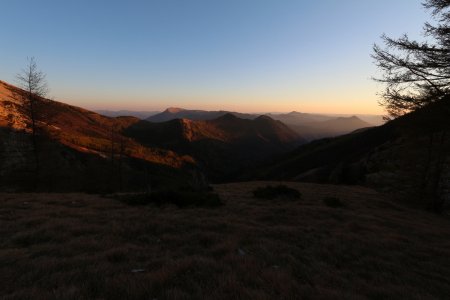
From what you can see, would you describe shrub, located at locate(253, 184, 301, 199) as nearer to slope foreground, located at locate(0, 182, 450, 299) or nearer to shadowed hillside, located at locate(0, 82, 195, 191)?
slope foreground, located at locate(0, 182, 450, 299)

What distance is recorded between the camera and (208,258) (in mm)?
6035

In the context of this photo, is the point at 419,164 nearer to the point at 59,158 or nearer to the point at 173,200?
the point at 173,200

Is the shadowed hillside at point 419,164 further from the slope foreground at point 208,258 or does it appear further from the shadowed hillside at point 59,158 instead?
the shadowed hillside at point 59,158

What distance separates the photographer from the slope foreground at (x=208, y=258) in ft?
14.1

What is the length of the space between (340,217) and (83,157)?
380 feet

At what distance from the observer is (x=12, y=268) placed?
4848mm

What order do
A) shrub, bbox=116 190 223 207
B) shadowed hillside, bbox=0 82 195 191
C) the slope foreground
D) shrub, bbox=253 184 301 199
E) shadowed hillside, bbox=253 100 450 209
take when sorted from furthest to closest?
1. shadowed hillside, bbox=0 82 195 191
2. shrub, bbox=253 184 301 199
3. shadowed hillside, bbox=253 100 450 209
4. shrub, bbox=116 190 223 207
5. the slope foreground

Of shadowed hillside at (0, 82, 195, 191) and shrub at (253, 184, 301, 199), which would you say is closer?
shrub at (253, 184, 301, 199)

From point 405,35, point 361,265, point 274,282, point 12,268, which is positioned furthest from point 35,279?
point 405,35

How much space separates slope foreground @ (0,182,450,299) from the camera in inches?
169

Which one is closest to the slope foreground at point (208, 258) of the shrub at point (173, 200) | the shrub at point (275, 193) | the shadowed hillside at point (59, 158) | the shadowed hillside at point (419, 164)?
the shrub at point (173, 200)

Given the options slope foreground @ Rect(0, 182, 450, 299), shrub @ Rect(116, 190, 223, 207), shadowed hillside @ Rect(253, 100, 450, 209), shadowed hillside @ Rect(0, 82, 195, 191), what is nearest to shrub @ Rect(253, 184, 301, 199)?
shrub @ Rect(116, 190, 223, 207)

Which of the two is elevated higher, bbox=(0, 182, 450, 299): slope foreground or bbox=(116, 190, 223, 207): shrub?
bbox=(0, 182, 450, 299): slope foreground

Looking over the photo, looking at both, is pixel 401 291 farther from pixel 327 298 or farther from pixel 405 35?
pixel 405 35
